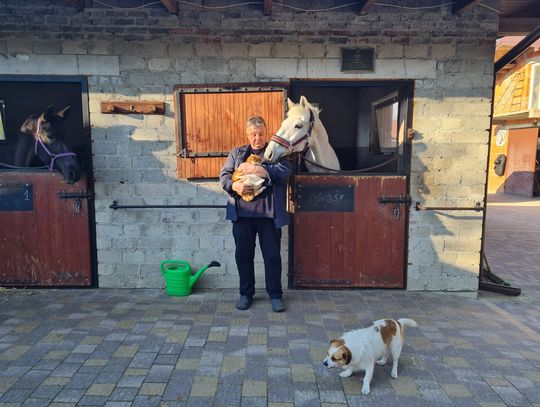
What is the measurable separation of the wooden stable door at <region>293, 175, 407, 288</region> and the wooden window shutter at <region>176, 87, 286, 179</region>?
0.80 metres

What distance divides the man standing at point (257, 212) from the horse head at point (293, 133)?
0.11 meters

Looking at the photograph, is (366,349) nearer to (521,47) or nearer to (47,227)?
(521,47)

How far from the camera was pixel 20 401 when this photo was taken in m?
2.53

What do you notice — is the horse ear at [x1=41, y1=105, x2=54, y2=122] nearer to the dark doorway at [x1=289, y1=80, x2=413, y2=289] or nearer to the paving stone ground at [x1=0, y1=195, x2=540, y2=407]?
the paving stone ground at [x1=0, y1=195, x2=540, y2=407]

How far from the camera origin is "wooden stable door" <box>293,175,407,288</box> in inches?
172

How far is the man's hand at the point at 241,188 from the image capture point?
3.67 metres

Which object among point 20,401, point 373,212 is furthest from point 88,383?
point 373,212

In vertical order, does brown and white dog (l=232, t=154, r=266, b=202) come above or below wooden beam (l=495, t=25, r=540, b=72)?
below

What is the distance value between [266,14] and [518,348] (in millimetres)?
3860

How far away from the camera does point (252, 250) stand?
4.05 m

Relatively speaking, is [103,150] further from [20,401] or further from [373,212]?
[373,212]

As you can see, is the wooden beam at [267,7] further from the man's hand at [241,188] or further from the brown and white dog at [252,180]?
the man's hand at [241,188]

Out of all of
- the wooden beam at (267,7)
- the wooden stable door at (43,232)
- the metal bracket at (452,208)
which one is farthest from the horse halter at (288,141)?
the wooden stable door at (43,232)

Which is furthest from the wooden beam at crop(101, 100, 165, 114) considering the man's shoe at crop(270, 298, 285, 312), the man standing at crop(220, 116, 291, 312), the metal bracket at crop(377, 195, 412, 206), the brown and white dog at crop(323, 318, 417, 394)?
the brown and white dog at crop(323, 318, 417, 394)
